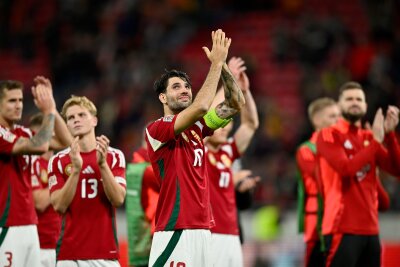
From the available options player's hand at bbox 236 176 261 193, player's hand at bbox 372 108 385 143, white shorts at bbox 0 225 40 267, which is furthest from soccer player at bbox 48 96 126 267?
player's hand at bbox 372 108 385 143

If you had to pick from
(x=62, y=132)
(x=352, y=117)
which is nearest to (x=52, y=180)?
(x=62, y=132)

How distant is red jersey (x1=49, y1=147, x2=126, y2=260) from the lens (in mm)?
7523

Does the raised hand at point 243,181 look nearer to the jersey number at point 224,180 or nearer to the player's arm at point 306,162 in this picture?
the jersey number at point 224,180

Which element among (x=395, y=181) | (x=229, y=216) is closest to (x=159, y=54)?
(x=395, y=181)

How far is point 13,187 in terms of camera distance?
312 inches

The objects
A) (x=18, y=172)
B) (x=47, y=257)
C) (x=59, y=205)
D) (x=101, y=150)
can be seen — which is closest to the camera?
(x=101, y=150)

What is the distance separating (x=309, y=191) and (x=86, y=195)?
3.30 meters

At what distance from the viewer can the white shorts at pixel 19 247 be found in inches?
306

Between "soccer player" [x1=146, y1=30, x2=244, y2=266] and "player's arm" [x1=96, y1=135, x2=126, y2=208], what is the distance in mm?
472

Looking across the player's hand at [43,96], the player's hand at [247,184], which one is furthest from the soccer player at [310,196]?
the player's hand at [43,96]

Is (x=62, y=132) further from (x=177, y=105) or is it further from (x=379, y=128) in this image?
(x=379, y=128)

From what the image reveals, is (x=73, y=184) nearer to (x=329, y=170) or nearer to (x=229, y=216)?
(x=229, y=216)

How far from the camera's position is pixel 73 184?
739 centimetres

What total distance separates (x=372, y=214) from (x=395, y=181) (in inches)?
214
